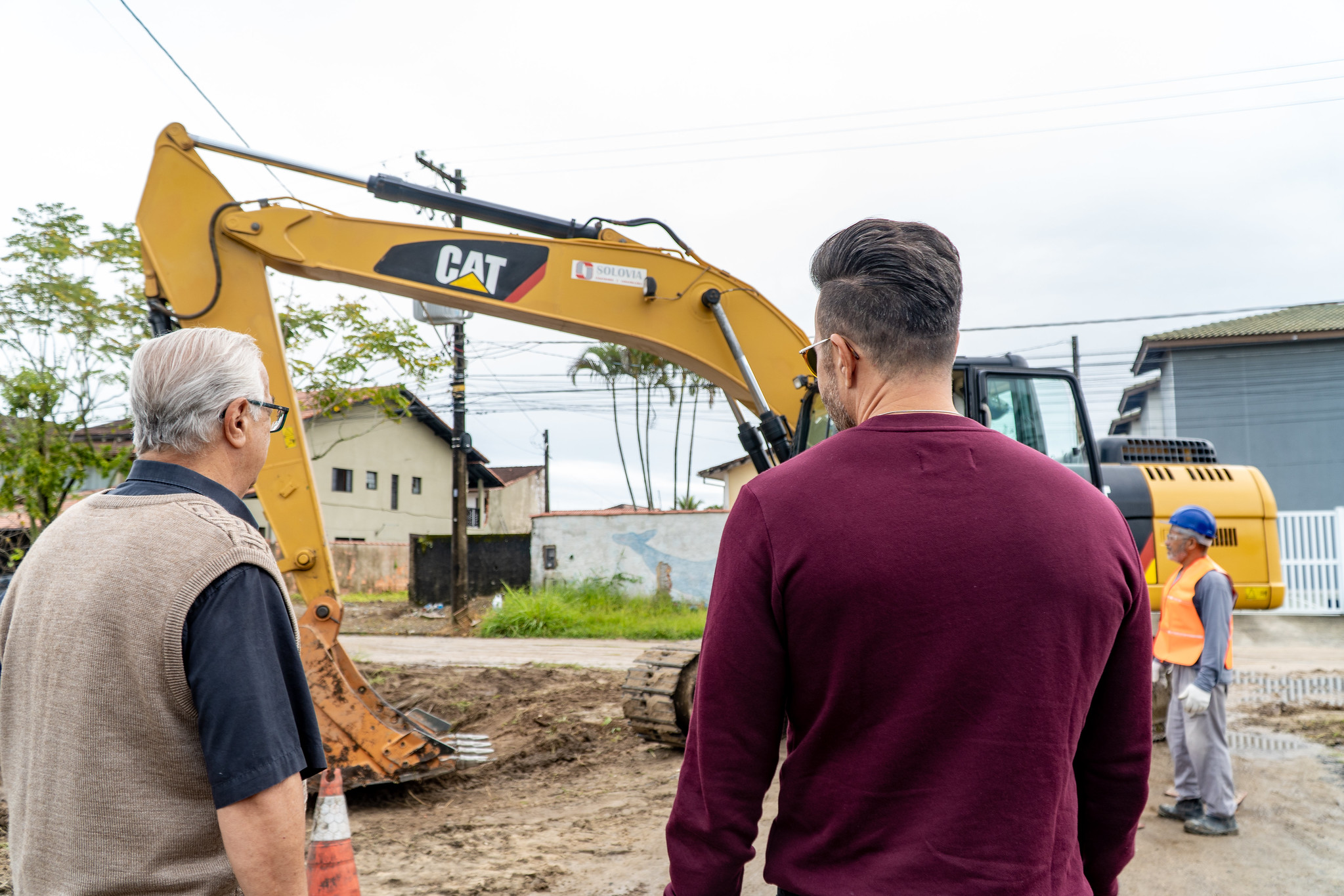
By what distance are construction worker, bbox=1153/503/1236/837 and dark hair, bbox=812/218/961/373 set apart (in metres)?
4.76

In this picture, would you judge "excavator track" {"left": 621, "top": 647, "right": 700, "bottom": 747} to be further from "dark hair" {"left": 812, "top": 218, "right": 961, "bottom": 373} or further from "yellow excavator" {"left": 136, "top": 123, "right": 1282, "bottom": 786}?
"dark hair" {"left": 812, "top": 218, "right": 961, "bottom": 373}

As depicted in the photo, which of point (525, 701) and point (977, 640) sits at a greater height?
point (977, 640)

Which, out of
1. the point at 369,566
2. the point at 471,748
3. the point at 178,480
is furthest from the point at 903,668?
the point at 369,566

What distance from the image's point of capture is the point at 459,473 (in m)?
20.6

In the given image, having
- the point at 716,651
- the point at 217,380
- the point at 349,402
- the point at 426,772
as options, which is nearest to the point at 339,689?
the point at 426,772

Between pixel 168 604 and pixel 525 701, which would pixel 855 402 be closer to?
pixel 168 604

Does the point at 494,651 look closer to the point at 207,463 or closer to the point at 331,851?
the point at 331,851

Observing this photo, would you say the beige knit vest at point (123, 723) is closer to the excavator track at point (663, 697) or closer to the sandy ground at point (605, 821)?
the sandy ground at point (605, 821)

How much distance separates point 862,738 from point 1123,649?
20.7 inches

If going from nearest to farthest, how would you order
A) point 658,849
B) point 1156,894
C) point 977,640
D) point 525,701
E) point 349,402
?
point 977,640, point 1156,894, point 658,849, point 525,701, point 349,402

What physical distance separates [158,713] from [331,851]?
2128 mm

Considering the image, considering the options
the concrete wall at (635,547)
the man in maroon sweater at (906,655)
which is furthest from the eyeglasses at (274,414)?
the concrete wall at (635,547)

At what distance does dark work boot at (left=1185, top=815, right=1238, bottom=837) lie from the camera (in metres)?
5.46

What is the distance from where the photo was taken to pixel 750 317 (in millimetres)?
6324
